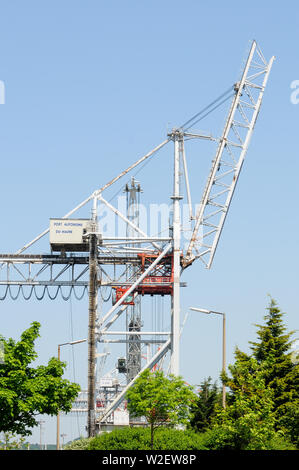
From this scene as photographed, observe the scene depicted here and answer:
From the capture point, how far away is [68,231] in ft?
319

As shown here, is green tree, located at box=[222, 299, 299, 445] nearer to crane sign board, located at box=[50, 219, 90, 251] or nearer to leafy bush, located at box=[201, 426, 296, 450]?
leafy bush, located at box=[201, 426, 296, 450]

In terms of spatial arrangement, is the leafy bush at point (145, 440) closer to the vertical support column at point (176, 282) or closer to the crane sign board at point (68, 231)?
the vertical support column at point (176, 282)

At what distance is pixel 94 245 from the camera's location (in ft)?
313

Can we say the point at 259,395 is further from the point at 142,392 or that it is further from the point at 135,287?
the point at 135,287

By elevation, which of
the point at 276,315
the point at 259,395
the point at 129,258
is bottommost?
the point at 259,395

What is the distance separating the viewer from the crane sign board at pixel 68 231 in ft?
318

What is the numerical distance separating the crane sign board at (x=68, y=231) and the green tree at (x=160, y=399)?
25702mm

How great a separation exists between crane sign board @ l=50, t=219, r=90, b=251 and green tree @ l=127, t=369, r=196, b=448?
84.3 feet

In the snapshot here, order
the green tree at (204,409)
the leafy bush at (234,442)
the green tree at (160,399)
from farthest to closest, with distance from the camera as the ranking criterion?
the green tree at (204,409) < the green tree at (160,399) < the leafy bush at (234,442)

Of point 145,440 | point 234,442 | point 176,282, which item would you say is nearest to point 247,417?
point 234,442

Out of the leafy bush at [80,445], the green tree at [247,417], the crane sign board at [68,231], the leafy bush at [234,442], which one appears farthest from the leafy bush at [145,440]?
the crane sign board at [68,231]

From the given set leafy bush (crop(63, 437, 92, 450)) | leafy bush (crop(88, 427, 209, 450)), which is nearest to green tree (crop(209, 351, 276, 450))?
leafy bush (crop(88, 427, 209, 450))
